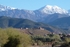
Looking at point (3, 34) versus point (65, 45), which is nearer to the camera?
point (3, 34)

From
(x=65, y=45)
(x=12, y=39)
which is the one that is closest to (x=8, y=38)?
(x=12, y=39)

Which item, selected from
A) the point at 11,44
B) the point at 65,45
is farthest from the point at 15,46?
the point at 65,45

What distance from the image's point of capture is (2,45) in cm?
5819

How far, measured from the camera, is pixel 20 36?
6178cm

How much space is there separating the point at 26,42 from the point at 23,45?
148cm

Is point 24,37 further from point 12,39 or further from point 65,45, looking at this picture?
point 65,45

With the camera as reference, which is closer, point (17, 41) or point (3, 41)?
point (3, 41)

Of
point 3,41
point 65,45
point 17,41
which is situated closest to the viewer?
point 3,41

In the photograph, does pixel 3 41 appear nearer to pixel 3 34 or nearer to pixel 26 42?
pixel 3 34

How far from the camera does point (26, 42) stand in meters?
63.0

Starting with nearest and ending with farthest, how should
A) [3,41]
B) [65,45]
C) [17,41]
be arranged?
[3,41] < [17,41] < [65,45]

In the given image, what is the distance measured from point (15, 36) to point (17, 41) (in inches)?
55.2

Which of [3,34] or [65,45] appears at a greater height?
[3,34]

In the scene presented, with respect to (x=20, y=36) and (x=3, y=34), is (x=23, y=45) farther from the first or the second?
(x=3, y=34)
